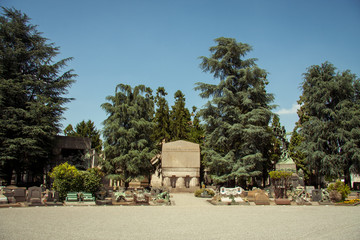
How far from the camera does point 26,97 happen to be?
25.5m

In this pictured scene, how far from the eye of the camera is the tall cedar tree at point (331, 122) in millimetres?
24812

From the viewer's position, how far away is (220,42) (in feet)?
90.6

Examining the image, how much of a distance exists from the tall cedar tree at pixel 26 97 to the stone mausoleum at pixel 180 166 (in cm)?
1069

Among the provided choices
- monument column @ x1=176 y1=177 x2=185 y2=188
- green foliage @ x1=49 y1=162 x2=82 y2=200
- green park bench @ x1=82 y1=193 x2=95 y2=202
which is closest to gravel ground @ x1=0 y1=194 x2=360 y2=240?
green park bench @ x1=82 y1=193 x2=95 y2=202

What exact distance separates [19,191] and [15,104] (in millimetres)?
12251

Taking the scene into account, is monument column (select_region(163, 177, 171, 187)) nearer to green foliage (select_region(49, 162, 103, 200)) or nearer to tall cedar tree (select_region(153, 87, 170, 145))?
tall cedar tree (select_region(153, 87, 170, 145))

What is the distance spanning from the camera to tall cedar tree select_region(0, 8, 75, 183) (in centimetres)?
2309

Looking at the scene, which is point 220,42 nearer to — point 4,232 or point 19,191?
point 19,191

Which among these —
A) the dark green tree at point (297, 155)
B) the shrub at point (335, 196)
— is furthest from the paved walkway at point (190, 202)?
the dark green tree at point (297, 155)

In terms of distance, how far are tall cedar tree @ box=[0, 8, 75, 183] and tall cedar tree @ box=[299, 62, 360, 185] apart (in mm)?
23151

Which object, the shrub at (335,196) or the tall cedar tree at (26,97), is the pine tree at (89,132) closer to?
the tall cedar tree at (26,97)

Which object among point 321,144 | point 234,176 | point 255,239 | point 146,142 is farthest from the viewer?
point 146,142

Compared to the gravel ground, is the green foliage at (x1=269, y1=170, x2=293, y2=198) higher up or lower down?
higher up

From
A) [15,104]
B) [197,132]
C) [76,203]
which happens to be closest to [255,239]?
[76,203]
